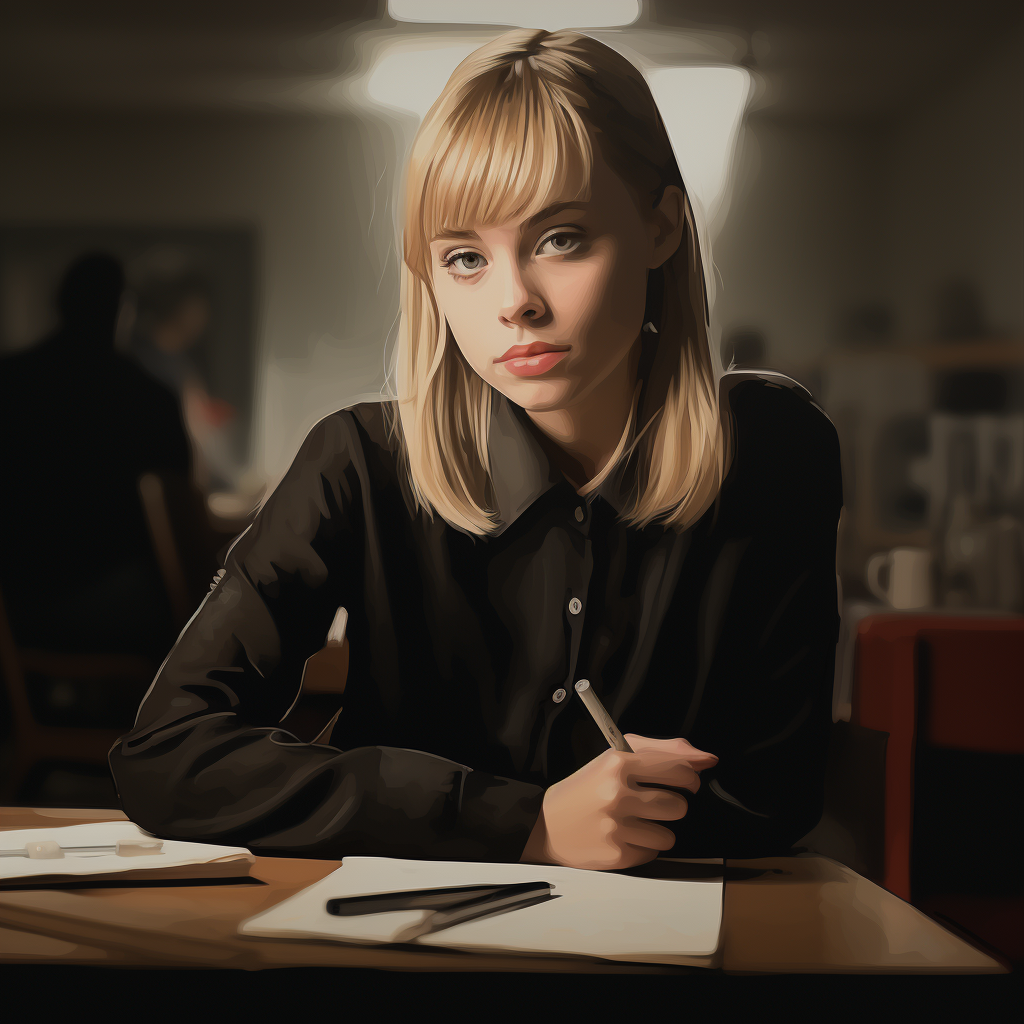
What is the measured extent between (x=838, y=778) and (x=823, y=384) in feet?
1.47

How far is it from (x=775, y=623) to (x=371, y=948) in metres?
0.55

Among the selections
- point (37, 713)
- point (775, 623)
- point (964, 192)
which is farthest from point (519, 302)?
point (37, 713)

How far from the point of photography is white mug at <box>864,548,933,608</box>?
999 mm

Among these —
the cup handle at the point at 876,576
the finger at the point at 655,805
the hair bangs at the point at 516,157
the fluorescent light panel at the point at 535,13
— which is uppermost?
the fluorescent light panel at the point at 535,13

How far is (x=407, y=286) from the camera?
3.25 feet

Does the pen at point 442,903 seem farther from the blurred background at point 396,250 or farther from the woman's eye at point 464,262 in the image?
the woman's eye at point 464,262

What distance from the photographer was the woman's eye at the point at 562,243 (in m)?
0.89

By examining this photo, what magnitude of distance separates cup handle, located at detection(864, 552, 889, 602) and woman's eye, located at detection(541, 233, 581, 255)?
49 cm

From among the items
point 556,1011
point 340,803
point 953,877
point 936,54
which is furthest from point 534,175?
point 953,877

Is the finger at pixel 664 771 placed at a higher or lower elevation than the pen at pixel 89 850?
higher

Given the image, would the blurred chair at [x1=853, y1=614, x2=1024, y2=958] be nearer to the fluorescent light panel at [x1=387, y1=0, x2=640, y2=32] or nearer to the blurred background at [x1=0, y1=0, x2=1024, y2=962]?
the blurred background at [x1=0, y1=0, x2=1024, y2=962]

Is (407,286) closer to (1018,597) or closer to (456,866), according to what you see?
(456,866)

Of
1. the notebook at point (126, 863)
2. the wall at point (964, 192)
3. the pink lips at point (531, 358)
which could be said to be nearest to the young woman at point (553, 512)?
the pink lips at point (531, 358)

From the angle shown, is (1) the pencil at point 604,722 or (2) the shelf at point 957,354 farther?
(2) the shelf at point 957,354
